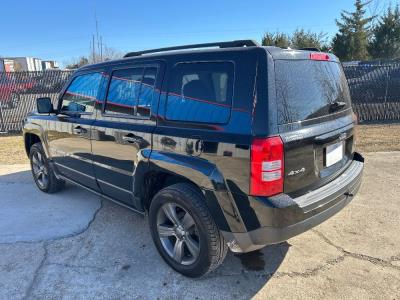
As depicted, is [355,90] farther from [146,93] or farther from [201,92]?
[201,92]

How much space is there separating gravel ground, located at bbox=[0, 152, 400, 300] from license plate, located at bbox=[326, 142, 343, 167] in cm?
97

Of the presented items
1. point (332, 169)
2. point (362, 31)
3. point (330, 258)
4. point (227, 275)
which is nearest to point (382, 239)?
point (330, 258)

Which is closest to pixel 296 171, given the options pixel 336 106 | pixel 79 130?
pixel 336 106

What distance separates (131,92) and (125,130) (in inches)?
14.4

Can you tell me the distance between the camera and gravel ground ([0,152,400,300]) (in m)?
2.83

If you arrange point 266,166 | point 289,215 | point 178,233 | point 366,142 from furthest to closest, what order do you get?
point 366,142 → point 178,233 → point 289,215 → point 266,166

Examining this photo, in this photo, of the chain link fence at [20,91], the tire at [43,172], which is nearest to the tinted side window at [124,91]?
the tire at [43,172]

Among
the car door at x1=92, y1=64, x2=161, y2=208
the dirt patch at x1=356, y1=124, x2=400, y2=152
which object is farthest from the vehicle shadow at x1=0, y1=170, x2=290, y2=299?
the dirt patch at x1=356, y1=124, x2=400, y2=152

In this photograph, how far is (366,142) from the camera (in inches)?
311

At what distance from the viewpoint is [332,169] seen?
9.50 feet

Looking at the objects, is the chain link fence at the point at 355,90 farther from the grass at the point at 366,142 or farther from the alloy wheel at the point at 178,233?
the alloy wheel at the point at 178,233

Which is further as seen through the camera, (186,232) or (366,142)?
(366,142)

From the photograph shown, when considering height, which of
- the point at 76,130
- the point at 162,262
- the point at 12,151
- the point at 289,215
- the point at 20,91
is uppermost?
the point at 20,91

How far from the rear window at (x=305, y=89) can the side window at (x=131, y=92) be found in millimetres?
1177
